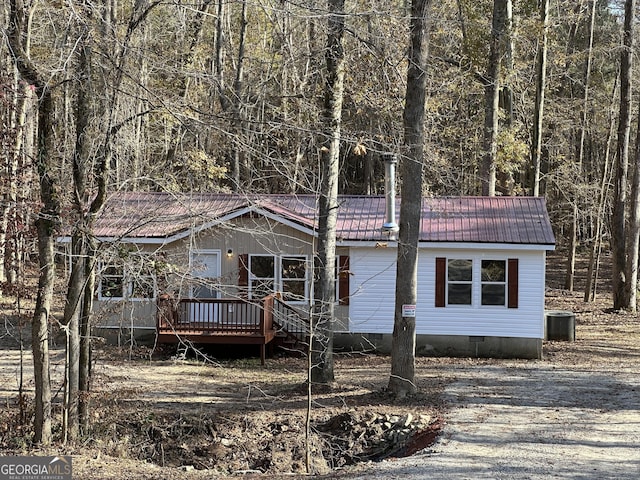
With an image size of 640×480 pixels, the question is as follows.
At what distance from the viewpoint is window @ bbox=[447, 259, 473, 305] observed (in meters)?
17.6

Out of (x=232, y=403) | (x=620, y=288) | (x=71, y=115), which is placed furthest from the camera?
(x=620, y=288)

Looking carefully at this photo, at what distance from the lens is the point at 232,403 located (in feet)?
41.3

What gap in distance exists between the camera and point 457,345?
692 inches

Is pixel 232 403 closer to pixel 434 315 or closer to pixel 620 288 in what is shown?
pixel 434 315

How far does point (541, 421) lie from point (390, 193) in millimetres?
6798

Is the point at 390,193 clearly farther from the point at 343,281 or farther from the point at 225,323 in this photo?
the point at 225,323

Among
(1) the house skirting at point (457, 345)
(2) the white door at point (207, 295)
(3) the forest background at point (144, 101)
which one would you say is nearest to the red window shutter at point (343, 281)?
(1) the house skirting at point (457, 345)

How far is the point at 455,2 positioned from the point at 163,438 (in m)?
18.2

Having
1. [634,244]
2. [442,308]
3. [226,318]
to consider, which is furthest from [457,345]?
[634,244]

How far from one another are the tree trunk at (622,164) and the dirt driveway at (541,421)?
18.1ft

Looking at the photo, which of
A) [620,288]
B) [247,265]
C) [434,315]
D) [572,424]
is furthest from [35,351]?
[620,288]

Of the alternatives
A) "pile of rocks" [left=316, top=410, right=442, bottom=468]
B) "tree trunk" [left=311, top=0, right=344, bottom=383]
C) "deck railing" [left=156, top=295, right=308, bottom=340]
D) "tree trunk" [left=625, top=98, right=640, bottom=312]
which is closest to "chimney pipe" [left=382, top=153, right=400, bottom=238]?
"deck railing" [left=156, top=295, right=308, bottom=340]

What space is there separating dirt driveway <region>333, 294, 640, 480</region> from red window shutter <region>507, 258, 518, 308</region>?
4.74ft

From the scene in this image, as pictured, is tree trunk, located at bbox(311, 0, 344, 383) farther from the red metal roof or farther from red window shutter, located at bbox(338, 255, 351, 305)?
red window shutter, located at bbox(338, 255, 351, 305)
